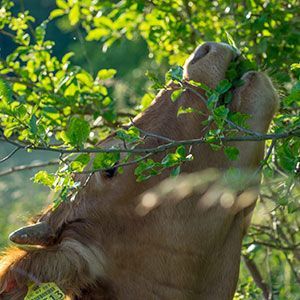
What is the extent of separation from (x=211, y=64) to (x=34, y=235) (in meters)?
1.04

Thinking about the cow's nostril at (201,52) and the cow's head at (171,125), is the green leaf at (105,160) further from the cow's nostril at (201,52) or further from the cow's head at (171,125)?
the cow's nostril at (201,52)

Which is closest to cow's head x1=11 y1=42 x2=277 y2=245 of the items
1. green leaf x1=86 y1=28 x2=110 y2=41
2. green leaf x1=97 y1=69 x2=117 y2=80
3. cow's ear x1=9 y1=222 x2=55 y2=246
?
cow's ear x1=9 y1=222 x2=55 y2=246

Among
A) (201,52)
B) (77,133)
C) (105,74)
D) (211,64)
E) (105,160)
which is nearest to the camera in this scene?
(77,133)

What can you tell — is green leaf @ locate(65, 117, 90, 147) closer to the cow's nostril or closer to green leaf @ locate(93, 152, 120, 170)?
green leaf @ locate(93, 152, 120, 170)

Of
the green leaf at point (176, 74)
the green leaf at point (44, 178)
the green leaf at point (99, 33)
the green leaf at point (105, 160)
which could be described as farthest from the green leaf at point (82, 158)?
the green leaf at point (99, 33)

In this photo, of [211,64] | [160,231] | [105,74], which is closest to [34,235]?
[160,231]

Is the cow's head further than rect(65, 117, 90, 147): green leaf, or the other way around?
the cow's head

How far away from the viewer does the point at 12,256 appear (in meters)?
3.69

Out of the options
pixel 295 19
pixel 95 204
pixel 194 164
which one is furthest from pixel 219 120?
pixel 295 19

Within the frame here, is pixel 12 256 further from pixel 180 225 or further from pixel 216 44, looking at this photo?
pixel 216 44

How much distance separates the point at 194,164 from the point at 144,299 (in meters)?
0.63

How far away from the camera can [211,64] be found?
3.71 m

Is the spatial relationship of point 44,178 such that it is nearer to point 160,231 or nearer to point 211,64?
point 160,231

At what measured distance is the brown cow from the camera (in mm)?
3740
